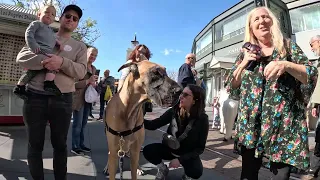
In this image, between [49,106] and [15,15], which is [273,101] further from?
[15,15]

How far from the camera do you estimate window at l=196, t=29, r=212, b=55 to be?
92.7 ft

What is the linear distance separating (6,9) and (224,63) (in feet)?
24.5

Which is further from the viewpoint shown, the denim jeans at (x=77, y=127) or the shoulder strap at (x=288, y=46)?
the denim jeans at (x=77, y=127)

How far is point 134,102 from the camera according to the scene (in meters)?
2.61

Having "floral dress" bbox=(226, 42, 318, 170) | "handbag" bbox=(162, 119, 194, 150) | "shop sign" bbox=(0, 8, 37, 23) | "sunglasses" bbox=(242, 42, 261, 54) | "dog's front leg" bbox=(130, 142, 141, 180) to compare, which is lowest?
"dog's front leg" bbox=(130, 142, 141, 180)

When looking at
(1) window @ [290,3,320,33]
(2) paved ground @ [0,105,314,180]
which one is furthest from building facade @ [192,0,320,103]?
(2) paved ground @ [0,105,314,180]

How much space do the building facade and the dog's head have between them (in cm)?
731

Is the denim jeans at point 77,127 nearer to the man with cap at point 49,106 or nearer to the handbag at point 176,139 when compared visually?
the handbag at point 176,139

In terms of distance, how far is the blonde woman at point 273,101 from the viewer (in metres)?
1.62

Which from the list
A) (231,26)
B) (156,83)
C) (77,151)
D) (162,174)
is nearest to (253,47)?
(156,83)

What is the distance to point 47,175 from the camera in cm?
316

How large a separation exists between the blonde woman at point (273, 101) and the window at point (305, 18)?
18.0 meters

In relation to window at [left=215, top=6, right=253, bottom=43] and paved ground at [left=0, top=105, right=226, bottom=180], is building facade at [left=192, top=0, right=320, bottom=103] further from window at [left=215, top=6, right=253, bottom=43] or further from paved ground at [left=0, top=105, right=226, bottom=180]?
paved ground at [left=0, top=105, right=226, bottom=180]

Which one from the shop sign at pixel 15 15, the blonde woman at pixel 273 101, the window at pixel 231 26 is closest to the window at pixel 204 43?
the window at pixel 231 26
